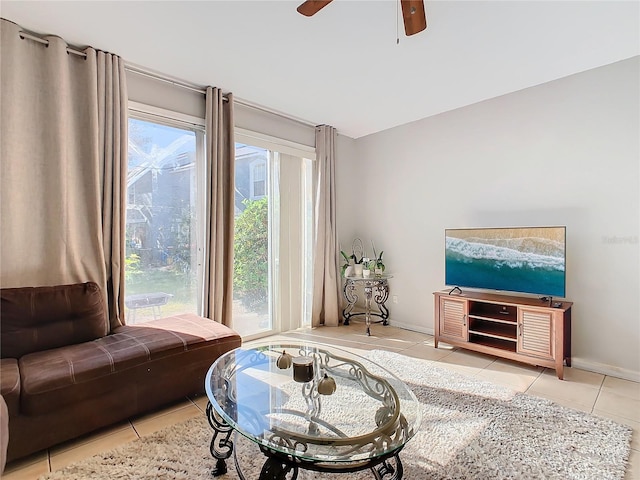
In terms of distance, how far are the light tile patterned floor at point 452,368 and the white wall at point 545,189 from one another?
1.19 feet

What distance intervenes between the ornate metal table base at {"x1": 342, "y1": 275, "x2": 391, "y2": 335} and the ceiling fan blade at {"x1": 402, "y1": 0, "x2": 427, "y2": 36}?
291cm

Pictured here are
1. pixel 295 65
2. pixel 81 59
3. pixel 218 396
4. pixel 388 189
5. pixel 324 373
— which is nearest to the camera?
pixel 218 396

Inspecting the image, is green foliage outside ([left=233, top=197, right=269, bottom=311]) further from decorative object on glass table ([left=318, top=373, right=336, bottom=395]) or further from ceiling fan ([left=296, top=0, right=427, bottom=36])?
ceiling fan ([left=296, top=0, right=427, bottom=36])

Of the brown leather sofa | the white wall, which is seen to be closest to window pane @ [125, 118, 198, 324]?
the brown leather sofa

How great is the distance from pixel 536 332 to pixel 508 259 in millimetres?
696

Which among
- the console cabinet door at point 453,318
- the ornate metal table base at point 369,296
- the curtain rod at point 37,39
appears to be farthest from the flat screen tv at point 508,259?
the curtain rod at point 37,39

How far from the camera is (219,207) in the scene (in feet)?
10.9

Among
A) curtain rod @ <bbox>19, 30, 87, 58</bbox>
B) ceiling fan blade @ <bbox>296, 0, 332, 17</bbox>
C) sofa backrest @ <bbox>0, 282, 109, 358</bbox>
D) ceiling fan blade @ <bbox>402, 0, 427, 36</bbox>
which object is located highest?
curtain rod @ <bbox>19, 30, 87, 58</bbox>

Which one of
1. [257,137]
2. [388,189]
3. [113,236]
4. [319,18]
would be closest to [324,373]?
[113,236]

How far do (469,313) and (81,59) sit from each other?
4.07 m

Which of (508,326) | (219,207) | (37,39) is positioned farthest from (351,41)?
(508,326)

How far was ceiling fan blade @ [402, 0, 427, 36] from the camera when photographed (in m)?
1.68

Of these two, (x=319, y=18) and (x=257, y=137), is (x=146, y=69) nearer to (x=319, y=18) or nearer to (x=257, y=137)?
(x=257, y=137)

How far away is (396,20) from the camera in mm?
2260
